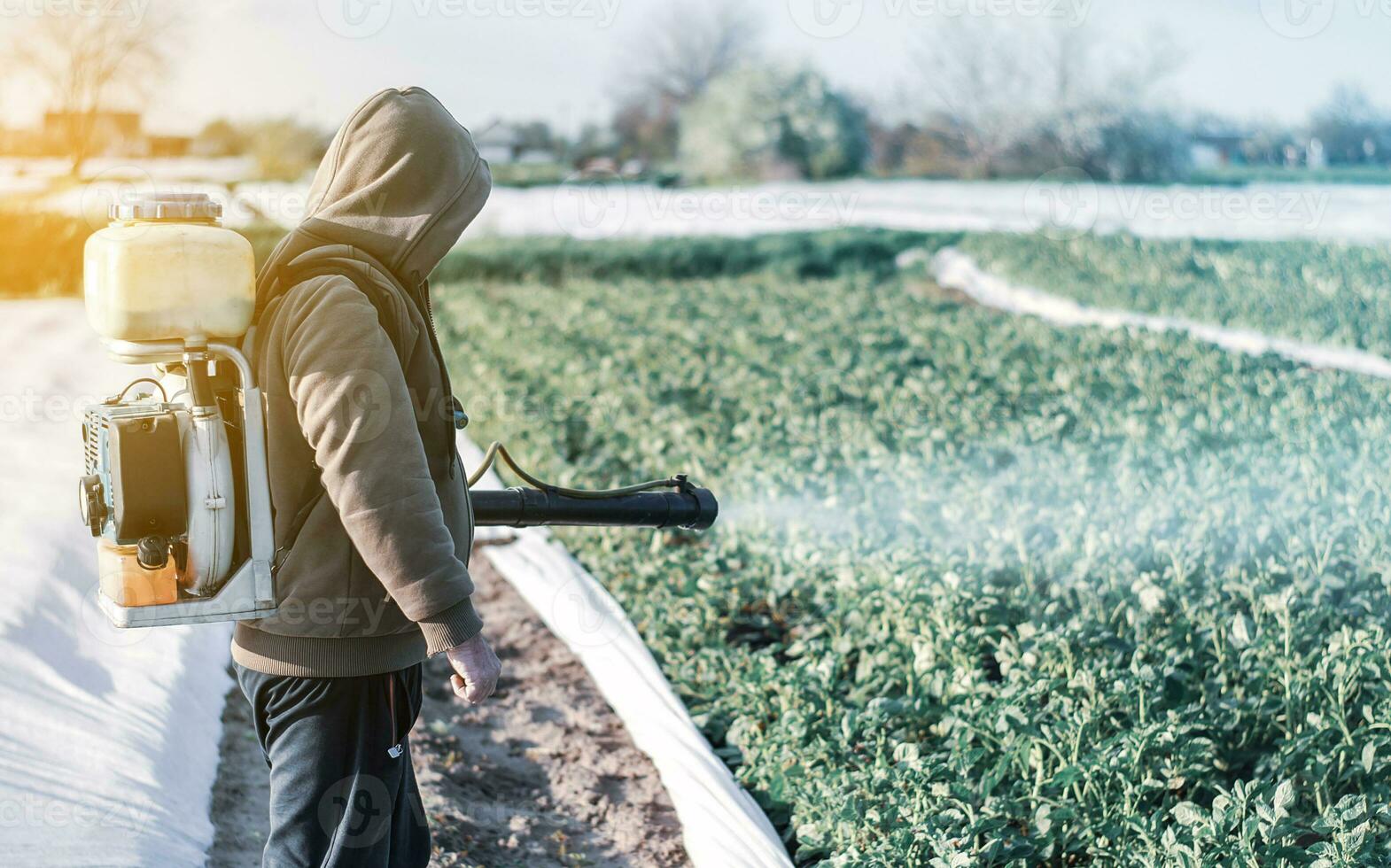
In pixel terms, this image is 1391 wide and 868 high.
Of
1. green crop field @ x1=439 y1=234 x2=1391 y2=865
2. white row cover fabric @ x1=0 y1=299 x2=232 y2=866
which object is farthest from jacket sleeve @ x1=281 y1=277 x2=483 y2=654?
green crop field @ x1=439 y1=234 x2=1391 y2=865

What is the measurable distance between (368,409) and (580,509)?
55 cm

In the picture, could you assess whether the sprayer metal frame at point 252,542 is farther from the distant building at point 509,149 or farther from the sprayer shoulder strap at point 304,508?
the distant building at point 509,149

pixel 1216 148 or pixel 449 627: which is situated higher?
pixel 449 627

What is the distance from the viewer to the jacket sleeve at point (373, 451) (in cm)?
154

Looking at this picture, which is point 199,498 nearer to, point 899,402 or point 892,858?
point 892,858

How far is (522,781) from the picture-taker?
324cm

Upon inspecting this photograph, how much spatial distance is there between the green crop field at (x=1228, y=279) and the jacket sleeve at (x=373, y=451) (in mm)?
8429

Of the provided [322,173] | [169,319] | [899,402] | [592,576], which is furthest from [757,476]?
[169,319]

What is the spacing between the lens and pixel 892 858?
2.27m

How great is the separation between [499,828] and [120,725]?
3.01ft
